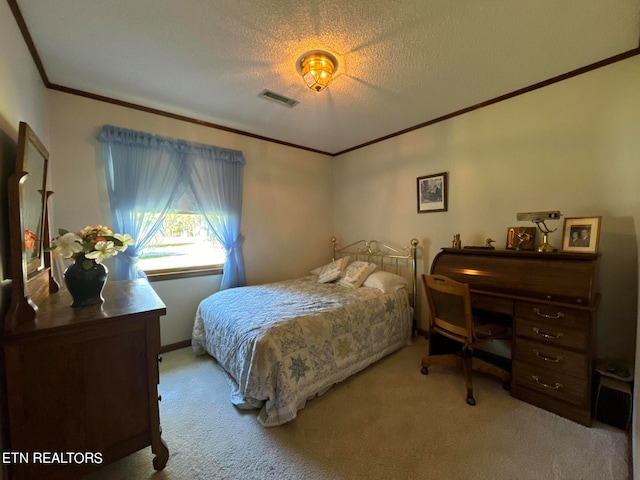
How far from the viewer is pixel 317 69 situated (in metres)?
1.83

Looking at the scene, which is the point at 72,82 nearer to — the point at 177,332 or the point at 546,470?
the point at 177,332

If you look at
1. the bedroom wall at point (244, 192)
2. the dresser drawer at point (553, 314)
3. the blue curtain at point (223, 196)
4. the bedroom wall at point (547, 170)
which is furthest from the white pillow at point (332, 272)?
the dresser drawer at point (553, 314)

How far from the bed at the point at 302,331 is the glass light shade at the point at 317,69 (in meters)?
1.82

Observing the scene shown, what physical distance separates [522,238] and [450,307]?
0.93 metres

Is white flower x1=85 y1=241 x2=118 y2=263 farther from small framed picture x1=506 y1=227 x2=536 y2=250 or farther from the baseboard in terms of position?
small framed picture x1=506 y1=227 x2=536 y2=250

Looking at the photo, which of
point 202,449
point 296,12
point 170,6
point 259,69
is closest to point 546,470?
point 202,449

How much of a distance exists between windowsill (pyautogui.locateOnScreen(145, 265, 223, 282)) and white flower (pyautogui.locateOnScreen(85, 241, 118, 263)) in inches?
58.2

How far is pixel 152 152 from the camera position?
2.65 meters

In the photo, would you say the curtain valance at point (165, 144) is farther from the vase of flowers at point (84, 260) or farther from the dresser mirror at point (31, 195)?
the vase of flowers at point (84, 260)

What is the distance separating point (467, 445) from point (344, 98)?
2863mm

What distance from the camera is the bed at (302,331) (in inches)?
69.9

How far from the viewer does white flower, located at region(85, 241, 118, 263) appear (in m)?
1.33

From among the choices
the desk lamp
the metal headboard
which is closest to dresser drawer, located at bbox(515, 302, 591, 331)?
the desk lamp

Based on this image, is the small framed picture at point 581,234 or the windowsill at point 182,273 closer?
the small framed picture at point 581,234
